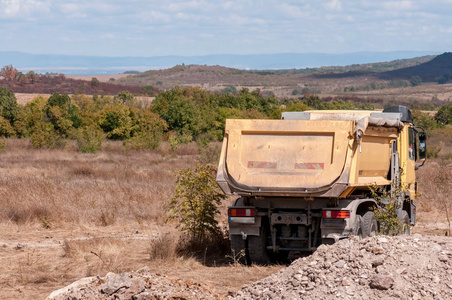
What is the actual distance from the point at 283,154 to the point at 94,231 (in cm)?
636

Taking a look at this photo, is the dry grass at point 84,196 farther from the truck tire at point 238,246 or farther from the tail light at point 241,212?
the tail light at point 241,212

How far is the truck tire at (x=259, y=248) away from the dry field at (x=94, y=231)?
0.34 metres

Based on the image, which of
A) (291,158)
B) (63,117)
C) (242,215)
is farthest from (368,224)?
(63,117)

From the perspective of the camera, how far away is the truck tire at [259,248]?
10.7 m

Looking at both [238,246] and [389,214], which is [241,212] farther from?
[389,214]

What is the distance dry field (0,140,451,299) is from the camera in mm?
10281

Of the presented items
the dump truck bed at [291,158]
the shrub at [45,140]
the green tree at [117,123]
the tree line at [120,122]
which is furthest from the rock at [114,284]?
the green tree at [117,123]

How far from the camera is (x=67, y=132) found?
51594 millimetres

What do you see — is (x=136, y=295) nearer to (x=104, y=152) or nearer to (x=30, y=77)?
(x=104, y=152)

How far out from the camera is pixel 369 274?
7.70m

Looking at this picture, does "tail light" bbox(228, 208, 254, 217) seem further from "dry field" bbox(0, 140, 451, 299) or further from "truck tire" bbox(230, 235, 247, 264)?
"dry field" bbox(0, 140, 451, 299)

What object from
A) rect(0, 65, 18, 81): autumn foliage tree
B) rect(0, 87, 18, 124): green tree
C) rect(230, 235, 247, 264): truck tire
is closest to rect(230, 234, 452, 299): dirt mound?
rect(230, 235, 247, 264): truck tire

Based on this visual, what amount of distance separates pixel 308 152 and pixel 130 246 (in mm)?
4770

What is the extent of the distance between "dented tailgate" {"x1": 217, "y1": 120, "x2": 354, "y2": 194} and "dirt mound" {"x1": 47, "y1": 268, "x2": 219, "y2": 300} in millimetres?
2723
